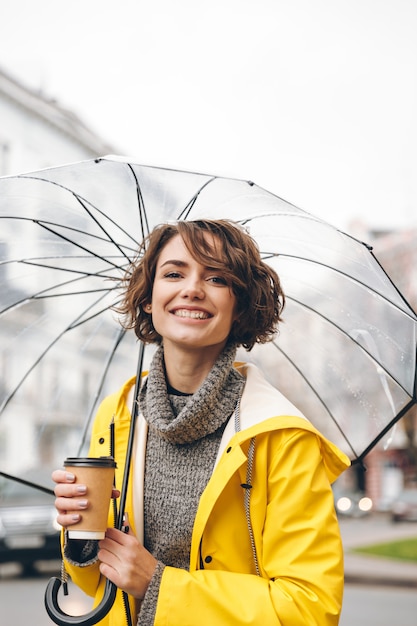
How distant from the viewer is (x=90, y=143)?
26.5 m

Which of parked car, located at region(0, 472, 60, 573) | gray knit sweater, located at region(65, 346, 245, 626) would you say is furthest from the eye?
parked car, located at region(0, 472, 60, 573)

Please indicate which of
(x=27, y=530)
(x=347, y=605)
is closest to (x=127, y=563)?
(x=347, y=605)

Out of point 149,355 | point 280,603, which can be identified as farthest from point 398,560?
point 280,603

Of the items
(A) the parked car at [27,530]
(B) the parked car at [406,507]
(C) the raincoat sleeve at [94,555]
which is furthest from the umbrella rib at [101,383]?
(B) the parked car at [406,507]

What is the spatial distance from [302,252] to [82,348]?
3.57 feet

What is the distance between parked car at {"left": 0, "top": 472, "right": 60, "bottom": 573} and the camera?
1186 centimetres

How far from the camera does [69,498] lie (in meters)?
2.13

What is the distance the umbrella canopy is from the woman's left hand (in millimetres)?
1078

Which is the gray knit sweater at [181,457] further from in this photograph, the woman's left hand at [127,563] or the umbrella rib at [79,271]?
the umbrella rib at [79,271]

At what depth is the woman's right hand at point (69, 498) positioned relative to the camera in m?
2.11

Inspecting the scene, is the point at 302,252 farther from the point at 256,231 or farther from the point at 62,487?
the point at 62,487

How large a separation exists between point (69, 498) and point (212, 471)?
17.1 inches

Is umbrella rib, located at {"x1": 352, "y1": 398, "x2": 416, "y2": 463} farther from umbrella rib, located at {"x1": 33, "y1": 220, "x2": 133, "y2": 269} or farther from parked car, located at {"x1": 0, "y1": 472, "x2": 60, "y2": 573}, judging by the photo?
parked car, located at {"x1": 0, "y1": 472, "x2": 60, "y2": 573}

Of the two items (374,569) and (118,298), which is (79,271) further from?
(374,569)
